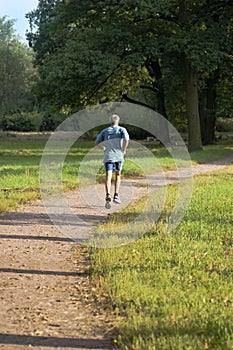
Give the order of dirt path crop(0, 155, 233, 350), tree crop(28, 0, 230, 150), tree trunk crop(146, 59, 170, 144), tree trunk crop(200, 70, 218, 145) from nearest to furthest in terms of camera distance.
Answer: dirt path crop(0, 155, 233, 350), tree crop(28, 0, 230, 150), tree trunk crop(146, 59, 170, 144), tree trunk crop(200, 70, 218, 145)

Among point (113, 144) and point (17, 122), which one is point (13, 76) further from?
point (113, 144)

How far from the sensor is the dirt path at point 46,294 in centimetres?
518

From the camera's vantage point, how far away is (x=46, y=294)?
646 cm

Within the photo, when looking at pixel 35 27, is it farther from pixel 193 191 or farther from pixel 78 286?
pixel 78 286

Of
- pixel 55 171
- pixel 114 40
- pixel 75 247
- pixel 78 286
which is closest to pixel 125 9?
pixel 114 40

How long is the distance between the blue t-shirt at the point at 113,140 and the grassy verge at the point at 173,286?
258cm

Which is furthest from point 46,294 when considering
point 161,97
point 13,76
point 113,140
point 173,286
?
point 13,76

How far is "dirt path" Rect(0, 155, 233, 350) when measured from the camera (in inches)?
Answer: 204

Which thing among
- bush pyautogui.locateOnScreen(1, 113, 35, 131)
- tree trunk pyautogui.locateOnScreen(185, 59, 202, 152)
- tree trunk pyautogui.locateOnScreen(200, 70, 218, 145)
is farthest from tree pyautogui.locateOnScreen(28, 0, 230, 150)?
bush pyautogui.locateOnScreen(1, 113, 35, 131)

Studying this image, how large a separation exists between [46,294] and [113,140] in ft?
21.9

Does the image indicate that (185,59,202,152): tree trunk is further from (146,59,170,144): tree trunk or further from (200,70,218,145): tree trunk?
(200,70,218,145): tree trunk

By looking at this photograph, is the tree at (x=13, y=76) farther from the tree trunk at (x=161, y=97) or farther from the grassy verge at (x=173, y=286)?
the grassy verge at (x=173, y=286)

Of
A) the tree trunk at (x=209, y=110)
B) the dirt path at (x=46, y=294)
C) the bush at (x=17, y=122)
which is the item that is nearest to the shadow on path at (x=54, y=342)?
the dirt path at (x=46, y=294)

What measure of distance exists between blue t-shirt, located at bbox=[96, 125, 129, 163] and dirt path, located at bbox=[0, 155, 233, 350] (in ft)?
8.63
